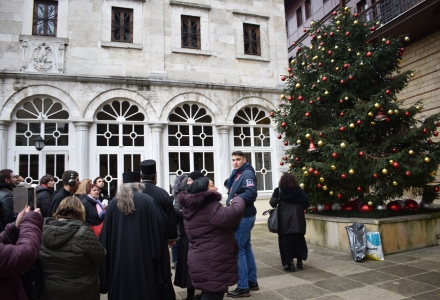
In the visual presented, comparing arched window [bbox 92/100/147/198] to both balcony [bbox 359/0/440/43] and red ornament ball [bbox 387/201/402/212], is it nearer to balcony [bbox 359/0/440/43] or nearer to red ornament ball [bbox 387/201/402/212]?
red ornament ball [bbox 387/201/402/212]

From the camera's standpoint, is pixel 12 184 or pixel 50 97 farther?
pixel 50 97

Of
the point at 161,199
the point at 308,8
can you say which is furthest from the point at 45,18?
the point at 308,8

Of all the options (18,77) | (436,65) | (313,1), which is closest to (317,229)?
(436,65)

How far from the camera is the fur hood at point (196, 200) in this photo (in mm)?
3154

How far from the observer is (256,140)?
1305cm

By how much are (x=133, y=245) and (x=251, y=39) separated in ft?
39.7

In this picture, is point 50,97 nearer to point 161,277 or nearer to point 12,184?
point 12,184

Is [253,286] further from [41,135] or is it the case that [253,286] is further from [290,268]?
[41,135]

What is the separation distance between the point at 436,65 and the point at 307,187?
8.42 meters

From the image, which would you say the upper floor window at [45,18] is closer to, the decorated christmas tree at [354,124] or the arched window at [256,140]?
the arched window at [256,140]

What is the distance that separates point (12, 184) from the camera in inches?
187

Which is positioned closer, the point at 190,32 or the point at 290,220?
the point at 290,220

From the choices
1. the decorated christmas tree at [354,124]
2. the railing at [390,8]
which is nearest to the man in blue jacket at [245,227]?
the decorated christmas tree at [354,124]

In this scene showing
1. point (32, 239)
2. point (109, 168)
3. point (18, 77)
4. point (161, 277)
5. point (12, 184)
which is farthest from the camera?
point (109, 168)
